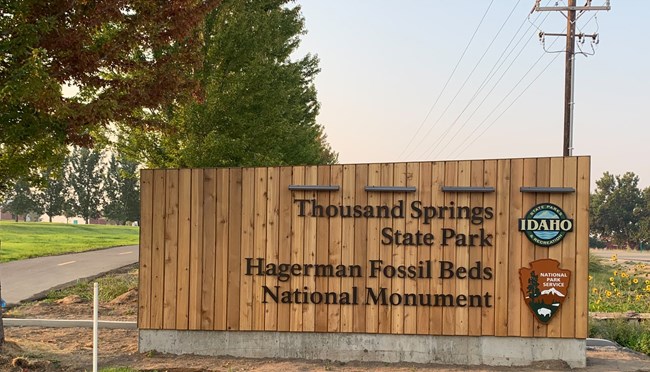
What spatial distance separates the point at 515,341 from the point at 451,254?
1.37 metres

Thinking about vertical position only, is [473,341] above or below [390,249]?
below

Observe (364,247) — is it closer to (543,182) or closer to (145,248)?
(543,182)

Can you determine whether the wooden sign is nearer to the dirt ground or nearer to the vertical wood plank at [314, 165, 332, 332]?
the vertical wood plank at [314, 165, 332, 332]

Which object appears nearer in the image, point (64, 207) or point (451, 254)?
point (451, 254)

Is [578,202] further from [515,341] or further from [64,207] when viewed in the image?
[64,207]

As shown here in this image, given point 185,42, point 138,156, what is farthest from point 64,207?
point 185,42

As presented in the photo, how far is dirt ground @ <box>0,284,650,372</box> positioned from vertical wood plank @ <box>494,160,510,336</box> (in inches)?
33.5

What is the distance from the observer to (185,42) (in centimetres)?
1011

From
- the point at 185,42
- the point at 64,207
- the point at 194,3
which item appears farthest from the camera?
the point at 64,207

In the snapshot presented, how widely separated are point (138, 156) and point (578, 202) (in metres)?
10.7

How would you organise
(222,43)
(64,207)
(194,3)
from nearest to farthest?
(194,3) → (222,43) → (64,207)

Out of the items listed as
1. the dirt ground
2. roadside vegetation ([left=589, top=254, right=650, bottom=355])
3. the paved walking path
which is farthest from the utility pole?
the paved walking path

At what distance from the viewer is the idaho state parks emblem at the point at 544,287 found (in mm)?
7949

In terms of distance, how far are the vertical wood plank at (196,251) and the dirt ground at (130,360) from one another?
22.4 inches
